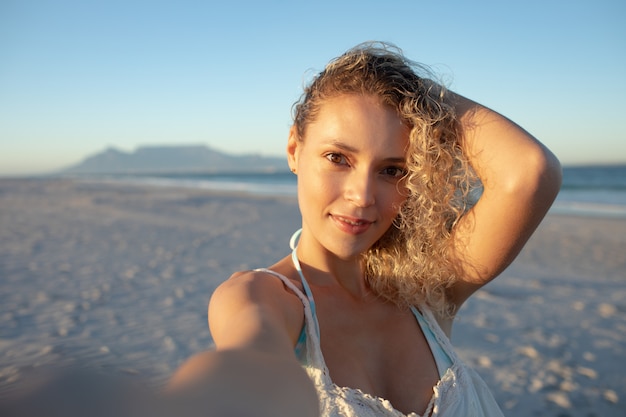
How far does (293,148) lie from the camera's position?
1.97 m

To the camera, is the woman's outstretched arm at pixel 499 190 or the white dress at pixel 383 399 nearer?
the white dress at pixel 383 399

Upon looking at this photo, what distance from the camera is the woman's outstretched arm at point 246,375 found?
619mm

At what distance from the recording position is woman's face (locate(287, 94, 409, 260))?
158 cm

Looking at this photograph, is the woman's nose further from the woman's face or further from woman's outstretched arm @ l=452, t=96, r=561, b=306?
woman's outstretched arm @ l=452, t=96, r=561, b=306

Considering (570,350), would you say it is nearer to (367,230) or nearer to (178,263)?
(367,230)

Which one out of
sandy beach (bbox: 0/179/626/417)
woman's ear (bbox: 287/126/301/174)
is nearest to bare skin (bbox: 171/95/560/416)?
woman's ear (bbox: 287/126/301/174)

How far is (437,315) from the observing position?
75.2 inches

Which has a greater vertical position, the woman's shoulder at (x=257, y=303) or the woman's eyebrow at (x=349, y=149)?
the woman's eyebrow at (x=349, y=149)

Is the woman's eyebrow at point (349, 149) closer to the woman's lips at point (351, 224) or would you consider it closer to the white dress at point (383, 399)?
the woman's lips at point (351, 224)

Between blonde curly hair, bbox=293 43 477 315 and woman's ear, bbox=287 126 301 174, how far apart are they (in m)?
0.05

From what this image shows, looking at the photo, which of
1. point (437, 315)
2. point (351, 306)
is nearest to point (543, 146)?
point (437, 315)

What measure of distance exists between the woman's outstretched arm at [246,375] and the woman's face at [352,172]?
47cm

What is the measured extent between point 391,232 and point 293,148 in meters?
0.55

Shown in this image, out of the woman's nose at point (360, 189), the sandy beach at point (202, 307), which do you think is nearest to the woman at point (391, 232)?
the woman's nose at point (360, 189)
